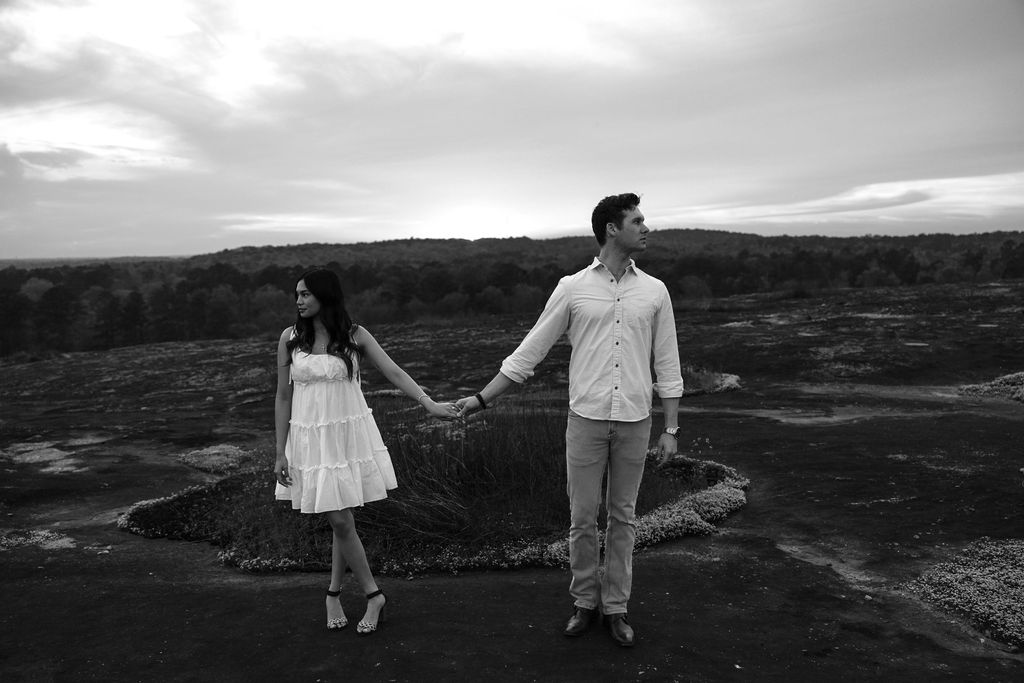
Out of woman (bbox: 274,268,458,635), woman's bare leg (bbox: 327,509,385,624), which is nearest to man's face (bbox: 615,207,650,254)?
woman (bbox: 274,268,458,635)

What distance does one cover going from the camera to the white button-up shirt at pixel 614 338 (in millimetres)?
4395

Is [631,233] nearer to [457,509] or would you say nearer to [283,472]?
[283,472]

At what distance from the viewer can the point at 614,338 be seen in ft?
14.6

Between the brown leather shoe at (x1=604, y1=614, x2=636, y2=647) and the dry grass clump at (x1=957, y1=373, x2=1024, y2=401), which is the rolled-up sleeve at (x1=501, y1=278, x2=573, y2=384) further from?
the dry grass clump at (x1=957, y1=373, x2=1024, y2=401)

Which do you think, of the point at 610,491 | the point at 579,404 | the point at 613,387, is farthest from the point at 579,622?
the point at 613,387

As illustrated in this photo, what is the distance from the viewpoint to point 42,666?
4.58 meters

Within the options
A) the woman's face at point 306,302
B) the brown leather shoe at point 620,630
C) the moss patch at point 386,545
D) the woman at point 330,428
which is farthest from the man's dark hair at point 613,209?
the moss patch at point 386,545

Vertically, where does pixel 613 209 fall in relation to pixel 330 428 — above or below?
above

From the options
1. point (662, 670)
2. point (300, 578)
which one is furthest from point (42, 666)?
point (662, 670)

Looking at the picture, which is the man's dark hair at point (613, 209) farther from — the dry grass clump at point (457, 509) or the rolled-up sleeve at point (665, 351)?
the dry grass clump at point (457, 509)

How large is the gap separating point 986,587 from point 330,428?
4198mm

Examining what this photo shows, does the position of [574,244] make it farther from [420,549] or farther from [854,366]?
[420,549]

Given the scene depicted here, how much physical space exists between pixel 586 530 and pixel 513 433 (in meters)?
3.49

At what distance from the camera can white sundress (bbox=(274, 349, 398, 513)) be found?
15.8 feet
